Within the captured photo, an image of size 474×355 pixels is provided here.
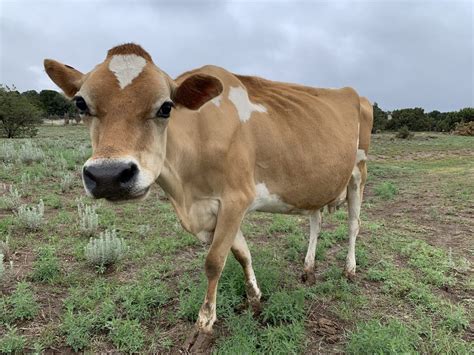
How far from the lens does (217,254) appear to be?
3133 mm

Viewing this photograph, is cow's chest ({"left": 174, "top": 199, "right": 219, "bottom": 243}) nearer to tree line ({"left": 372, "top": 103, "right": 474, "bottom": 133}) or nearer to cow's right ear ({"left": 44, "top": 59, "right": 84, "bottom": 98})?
cow's right ear ({"left": 44, "top": 59, "right": 84, "bottom": 98})

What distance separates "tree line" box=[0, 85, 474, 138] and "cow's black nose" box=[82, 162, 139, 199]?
20.9ft

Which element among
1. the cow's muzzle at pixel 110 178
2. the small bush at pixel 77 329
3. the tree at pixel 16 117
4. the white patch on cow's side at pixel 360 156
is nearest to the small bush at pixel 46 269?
the small bush at pixel 77 329

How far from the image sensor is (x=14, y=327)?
10.5 feet

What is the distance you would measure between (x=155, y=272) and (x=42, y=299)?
3.66ft

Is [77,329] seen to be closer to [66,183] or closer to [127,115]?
[127,115]

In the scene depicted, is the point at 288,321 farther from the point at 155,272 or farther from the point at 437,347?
the point at 155,272

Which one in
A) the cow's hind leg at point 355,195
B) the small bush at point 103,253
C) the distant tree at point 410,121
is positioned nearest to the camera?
the small bush at point 103,253

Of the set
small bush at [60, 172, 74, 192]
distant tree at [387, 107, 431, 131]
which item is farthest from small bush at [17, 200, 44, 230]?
distant tree at [387, 107, 431, 131]

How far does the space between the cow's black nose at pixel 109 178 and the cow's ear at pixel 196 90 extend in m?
0.70

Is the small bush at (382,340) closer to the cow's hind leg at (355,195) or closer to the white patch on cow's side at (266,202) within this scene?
the white patch on cow's side at (266,202)

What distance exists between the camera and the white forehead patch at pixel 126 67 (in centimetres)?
231

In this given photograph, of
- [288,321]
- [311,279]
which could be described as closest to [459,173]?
[311,279]

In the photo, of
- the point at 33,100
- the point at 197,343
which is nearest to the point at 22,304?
the point at 197,343
